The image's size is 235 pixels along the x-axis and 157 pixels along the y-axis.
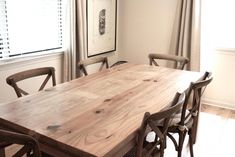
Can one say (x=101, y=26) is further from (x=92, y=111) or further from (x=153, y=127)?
(x=153, y=127)

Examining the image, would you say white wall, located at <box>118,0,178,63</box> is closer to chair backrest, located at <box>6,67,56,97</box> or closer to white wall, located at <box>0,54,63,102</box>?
white wall, located at <box>0,54,63,102</box>

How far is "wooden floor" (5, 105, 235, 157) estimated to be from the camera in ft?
8.23

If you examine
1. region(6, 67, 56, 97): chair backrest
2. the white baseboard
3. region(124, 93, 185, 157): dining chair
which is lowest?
the white baseboard

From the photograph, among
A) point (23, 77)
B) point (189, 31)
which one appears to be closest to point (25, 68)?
point (23, 77)

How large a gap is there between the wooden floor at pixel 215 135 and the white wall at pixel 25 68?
1588 mm

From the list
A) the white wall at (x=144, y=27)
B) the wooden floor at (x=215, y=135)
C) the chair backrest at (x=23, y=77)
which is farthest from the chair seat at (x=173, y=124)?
the white wall at (x=144, y=27)

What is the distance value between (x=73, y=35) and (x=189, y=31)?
5.09ft

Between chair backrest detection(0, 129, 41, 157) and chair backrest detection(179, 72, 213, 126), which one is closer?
chair backrest detection(0, 129, 41, 157)

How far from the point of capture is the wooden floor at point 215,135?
2.51 m

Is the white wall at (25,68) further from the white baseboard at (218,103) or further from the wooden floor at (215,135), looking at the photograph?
the white baseboard at (218,103)

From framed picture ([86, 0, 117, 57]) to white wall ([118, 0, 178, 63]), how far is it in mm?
243

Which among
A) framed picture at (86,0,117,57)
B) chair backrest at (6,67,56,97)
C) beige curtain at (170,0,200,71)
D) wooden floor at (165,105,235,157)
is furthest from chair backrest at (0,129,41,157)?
beige curtain at (170,0,200,71)

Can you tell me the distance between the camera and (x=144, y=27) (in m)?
4.05

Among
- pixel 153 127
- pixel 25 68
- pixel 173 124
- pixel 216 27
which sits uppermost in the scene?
pixel 216 27
